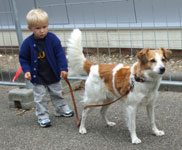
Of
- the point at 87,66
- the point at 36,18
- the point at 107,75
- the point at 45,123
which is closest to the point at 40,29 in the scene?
the point at 36,18

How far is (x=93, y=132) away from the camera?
4.25 metres

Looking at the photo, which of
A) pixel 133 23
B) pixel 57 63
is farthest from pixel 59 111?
pixel 133 23

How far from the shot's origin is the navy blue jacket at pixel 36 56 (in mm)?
4387

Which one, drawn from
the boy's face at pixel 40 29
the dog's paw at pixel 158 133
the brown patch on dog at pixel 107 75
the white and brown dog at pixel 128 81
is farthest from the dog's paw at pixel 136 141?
the boy's face at pixel 40 29

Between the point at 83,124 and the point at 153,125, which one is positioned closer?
the point at 153,125

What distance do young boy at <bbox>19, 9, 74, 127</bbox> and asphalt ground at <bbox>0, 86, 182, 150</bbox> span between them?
0.28m

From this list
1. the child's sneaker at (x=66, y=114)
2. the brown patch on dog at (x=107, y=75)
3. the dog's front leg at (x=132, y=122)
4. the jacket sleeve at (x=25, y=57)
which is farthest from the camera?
the child's sneaker at (x=66, y=114)

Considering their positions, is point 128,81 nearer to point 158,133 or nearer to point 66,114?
point 158,133

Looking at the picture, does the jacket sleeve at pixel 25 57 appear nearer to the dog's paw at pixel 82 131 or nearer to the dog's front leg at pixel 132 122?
the dog's paw at pixel 82 131

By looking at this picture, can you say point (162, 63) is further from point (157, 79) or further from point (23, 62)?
point (23, 62)

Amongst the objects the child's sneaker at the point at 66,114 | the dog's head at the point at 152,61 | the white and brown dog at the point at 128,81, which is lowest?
the child's sneaker at the point at 66,114

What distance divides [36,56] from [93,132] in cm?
134

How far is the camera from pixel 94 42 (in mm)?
6777

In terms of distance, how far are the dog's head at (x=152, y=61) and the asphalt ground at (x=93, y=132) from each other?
0.95 m
